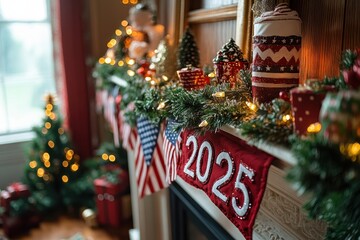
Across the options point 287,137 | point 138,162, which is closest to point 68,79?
point 138,162

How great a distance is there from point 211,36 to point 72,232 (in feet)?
6.82

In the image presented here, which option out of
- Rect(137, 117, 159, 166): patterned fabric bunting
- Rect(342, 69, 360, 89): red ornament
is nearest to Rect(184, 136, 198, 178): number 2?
Rect(137, 117, 159, 166): patterned fabric bunting

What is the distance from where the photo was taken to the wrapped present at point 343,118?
1.71 ft

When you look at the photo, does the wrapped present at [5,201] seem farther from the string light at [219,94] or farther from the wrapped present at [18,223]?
the string light at [219,94]

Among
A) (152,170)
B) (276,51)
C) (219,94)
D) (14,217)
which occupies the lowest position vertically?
(14,217)

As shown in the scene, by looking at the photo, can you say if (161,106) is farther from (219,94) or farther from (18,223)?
(18,223)

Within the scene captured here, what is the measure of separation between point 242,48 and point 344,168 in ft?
2.42

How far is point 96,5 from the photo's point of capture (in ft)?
9.45

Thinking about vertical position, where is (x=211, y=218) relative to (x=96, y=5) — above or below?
below

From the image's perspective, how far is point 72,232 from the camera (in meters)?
2.71

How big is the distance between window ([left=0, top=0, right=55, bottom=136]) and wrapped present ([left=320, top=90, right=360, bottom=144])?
2.99 metres

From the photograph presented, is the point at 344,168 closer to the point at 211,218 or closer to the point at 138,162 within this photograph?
the point at 211,218

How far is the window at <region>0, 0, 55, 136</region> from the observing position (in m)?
3.05

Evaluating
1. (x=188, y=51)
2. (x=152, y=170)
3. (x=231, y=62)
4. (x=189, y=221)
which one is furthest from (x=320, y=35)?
(x=189, y=221)
